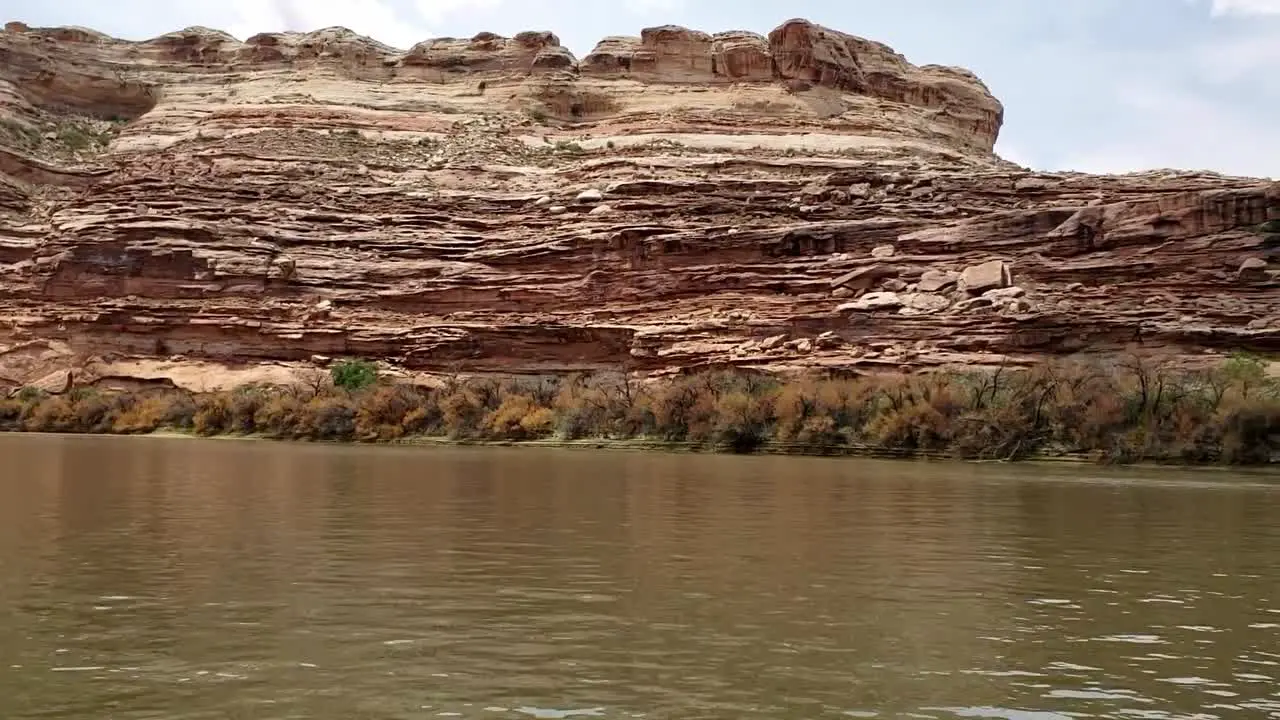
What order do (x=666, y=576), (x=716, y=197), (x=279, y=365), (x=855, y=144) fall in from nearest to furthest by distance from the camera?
(x=666, y=576)
(x=279, y=365)
(x=716, y=197)
(x=855, y=144)

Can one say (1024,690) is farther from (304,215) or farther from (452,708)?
(304,215)

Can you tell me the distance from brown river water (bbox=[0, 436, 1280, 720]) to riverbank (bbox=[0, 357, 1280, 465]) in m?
12.1

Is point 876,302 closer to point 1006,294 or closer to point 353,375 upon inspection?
point 1006,294

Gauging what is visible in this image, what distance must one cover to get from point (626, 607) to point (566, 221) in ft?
145

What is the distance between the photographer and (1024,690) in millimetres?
5453

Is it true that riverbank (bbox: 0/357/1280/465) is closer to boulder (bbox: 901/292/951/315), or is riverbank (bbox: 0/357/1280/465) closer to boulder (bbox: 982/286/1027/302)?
boulder (bbox: 982/286/1027/302)

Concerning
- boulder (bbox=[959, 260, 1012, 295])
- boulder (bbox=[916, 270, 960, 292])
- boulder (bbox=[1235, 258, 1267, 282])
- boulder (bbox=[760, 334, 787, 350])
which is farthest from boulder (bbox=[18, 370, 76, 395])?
boulder (bbox=[1235, 258, 1267, 282])

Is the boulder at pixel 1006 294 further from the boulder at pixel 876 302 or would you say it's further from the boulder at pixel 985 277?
the boulder at pixel 876 302

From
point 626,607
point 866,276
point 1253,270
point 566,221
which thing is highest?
point 566,221

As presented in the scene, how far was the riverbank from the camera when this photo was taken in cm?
2644

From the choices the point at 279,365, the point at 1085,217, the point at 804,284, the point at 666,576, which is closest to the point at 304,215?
the point at 279,365

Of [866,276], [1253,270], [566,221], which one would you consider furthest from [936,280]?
[566,221]

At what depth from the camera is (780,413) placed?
3084 centimetres

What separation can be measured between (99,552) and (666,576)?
428 centimetres
